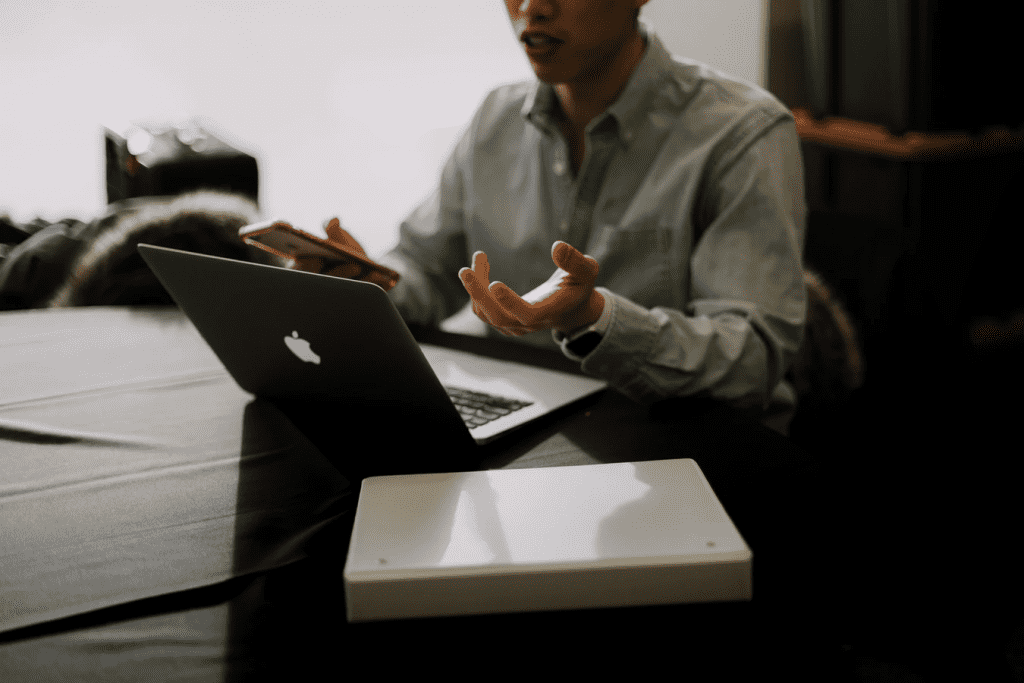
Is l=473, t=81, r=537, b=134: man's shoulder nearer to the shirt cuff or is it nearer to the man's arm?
the man's arm

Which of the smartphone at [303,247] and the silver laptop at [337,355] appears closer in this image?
the silver laptop at [337,355]

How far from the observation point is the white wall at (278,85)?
212 centimetres

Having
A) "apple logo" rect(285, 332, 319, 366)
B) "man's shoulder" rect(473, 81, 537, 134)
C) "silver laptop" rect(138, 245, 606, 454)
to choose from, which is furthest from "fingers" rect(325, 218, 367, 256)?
"man's shoulder" rect(473, 81, 537, 134)

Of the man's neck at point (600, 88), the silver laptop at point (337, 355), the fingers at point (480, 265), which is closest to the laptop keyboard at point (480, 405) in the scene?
the silver laptop at point (337, 355)

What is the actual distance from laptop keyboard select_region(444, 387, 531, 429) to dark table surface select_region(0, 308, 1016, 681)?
0.04 meters

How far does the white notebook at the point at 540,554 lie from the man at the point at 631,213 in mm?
272

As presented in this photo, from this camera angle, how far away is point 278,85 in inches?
87.7

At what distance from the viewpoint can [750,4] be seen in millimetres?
2465

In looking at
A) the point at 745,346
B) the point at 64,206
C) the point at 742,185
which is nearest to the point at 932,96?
the point at 742,185

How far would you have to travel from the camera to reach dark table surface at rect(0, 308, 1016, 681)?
1.47ft

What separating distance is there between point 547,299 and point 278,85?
1.74 m

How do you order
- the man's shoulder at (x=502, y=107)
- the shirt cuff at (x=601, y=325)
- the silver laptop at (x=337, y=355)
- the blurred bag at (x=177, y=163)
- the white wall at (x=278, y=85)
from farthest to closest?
the white wall at (x=278, y=85) → the blurred bag at (x=177, y=163) → the man's shoulder at (x=502, y=107) → the shirt cuff at (x=601, y=325) → the silver laptop at (x=337, y=355)

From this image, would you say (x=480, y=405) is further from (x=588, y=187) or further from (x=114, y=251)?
(x=114, y=251)

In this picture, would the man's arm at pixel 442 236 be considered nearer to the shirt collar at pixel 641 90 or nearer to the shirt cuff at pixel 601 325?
the shirt collar at pixel 641 90
